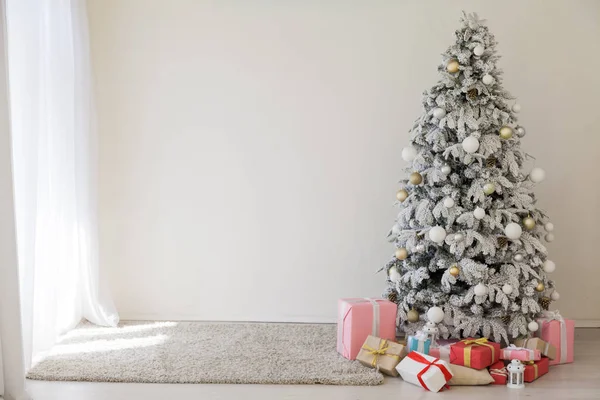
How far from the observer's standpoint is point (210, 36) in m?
4.00

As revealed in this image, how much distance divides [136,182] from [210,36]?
0.89 metres

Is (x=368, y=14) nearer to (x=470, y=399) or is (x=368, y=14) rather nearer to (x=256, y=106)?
(x=256, y=106)

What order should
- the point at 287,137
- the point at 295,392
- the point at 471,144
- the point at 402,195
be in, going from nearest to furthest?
1. the point at 295,392
2. the point at 471,144
3. the point at 402,195
4. the point at 287,137

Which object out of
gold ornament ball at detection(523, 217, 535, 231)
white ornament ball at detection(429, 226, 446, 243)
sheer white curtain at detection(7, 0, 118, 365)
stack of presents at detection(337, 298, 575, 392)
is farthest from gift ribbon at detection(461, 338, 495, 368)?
sheer white curtain at detection(7, 0, 118, 365)

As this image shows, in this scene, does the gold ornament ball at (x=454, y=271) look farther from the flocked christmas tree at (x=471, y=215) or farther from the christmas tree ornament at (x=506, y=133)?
the christmas tree ornament at (x=506, y=133)

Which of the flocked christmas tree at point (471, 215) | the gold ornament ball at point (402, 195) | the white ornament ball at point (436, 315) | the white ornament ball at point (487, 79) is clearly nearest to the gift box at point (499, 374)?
the flocked christmas tree at point (471, 215)

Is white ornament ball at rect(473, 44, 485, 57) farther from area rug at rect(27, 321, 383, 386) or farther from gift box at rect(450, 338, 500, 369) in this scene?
area rug at rect(27, 321, 383, 386)

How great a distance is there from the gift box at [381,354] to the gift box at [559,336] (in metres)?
0.73

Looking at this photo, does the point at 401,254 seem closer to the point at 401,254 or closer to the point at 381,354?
the point at 401,254

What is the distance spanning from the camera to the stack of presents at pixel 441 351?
308 centimetres

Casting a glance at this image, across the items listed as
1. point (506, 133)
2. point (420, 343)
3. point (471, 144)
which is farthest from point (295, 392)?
point (506, 133)

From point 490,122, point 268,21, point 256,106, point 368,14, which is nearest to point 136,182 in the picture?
point 256,106

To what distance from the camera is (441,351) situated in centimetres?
327

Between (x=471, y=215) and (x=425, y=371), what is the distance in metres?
0.78
